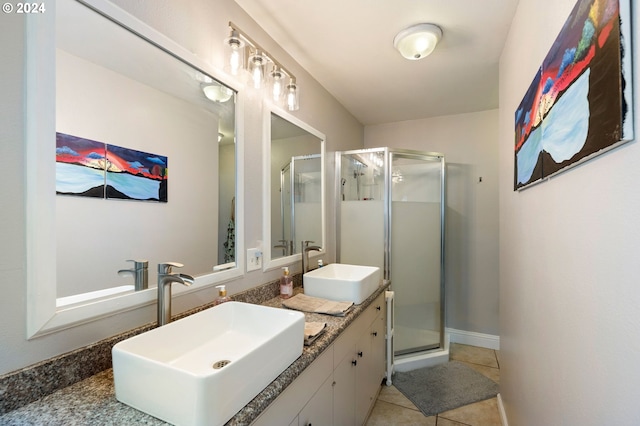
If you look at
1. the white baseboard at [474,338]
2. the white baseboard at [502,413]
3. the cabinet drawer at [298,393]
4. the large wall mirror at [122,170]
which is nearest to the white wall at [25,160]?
the large wall mirror at [122,170]

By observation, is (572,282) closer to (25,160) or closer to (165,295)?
(165,295)

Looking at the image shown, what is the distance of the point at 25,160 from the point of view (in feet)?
2.41

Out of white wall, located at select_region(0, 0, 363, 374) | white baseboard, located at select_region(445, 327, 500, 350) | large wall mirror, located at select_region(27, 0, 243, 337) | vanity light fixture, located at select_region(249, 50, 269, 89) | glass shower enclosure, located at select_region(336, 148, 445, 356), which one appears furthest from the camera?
white baseboard, located at select_region(445, 327, 500, 350)

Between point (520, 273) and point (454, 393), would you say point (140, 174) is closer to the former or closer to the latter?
point (520, 273)

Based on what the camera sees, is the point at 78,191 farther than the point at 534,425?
No

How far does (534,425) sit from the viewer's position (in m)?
1.17

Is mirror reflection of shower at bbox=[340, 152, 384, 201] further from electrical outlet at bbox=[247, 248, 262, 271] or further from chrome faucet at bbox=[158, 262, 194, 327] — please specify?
chrome faucet at bbox=[158, 262, 194, 327]

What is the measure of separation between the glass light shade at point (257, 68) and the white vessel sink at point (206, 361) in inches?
45.3

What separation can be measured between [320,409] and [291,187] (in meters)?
1.35

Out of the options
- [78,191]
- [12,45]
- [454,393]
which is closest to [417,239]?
[454,393]

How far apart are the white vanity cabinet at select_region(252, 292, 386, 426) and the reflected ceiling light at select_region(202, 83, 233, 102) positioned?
1.28m

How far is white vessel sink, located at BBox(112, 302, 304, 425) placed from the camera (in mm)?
640

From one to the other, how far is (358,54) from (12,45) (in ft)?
5.64

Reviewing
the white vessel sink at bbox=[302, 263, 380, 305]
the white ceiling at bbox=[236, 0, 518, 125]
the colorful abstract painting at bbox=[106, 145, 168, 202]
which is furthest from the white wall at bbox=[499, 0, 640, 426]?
the colorful abstract painting at bbox=[106, 145, 168, 202]
